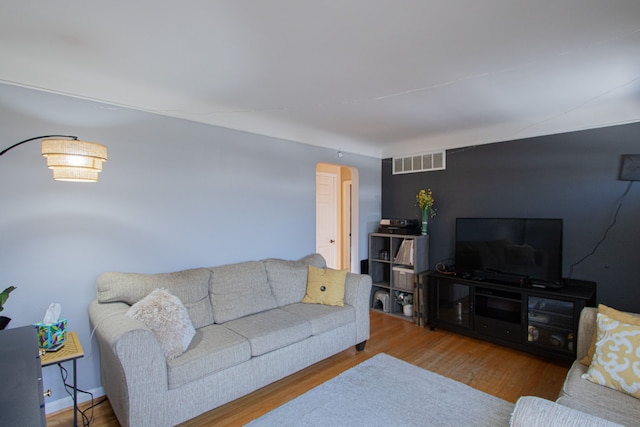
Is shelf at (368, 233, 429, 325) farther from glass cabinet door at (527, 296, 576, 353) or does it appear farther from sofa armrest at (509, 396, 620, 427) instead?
sofa armrest at (509, 396, 620, 427)

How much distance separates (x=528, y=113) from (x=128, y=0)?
Answer: 3.42 metres

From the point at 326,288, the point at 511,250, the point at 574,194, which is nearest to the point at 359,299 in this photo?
the point at 326,288

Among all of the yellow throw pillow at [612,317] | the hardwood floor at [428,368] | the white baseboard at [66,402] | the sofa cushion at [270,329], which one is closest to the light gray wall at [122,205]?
the white baseboard at [66,402]

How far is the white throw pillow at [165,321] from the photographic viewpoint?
2.02 metres

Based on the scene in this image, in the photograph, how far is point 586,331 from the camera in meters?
2.06

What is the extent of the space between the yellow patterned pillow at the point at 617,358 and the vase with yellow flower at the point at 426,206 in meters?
2.44

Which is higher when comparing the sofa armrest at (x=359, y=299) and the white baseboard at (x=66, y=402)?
the sofa armrest at (x=359, y=299)

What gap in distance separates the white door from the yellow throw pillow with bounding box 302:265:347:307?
1.97 metres

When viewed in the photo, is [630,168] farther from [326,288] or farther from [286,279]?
[286,279]

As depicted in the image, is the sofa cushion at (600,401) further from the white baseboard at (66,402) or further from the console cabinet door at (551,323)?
the white baseboard at (66,402)

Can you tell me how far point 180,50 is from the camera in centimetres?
193

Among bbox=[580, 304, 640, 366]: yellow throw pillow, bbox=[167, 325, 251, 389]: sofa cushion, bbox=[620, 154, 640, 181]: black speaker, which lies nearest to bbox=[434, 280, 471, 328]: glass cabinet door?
bbox=[580, 304, 640, 366]: yellow throw pillow

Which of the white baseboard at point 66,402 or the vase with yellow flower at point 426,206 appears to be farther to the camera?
the vase with yellow flower at point 426,206

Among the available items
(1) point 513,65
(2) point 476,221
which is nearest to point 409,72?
(1) point 513,65
